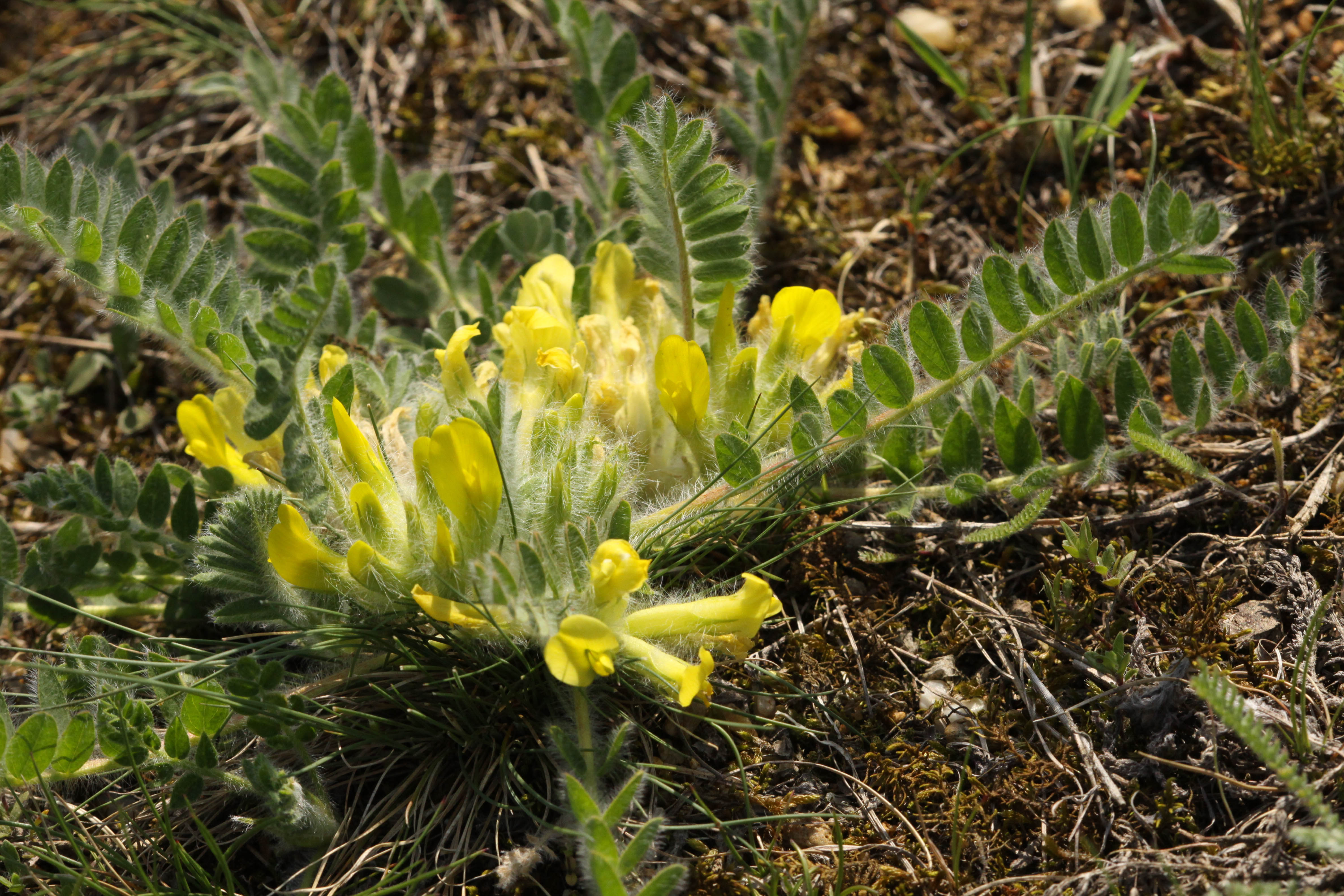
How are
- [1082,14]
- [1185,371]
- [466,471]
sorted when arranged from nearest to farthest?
[466,471], [1185,371], [1082,14]

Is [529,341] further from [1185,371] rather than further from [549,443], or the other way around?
[1185,371]

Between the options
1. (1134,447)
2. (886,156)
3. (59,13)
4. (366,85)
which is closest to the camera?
(1134,447)

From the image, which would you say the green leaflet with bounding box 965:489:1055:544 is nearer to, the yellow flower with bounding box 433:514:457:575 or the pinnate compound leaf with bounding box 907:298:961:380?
the pinnate compound leaf with bounding box 907:298:961:380

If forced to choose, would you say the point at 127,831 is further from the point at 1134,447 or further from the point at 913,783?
the point at 1134,447

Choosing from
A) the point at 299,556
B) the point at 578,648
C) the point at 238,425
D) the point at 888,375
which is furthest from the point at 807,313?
the point at 238,425

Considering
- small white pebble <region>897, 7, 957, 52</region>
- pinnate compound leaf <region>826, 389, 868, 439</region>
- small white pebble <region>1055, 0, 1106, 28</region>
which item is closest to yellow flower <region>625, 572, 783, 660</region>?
pinnate compound leaf <region>826, 389, 868, 439</region>

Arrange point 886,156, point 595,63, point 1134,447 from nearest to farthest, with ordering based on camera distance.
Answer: point 1134,447
point 595,63
point 886,156

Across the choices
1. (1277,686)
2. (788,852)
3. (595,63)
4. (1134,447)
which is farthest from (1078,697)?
(595,63)
